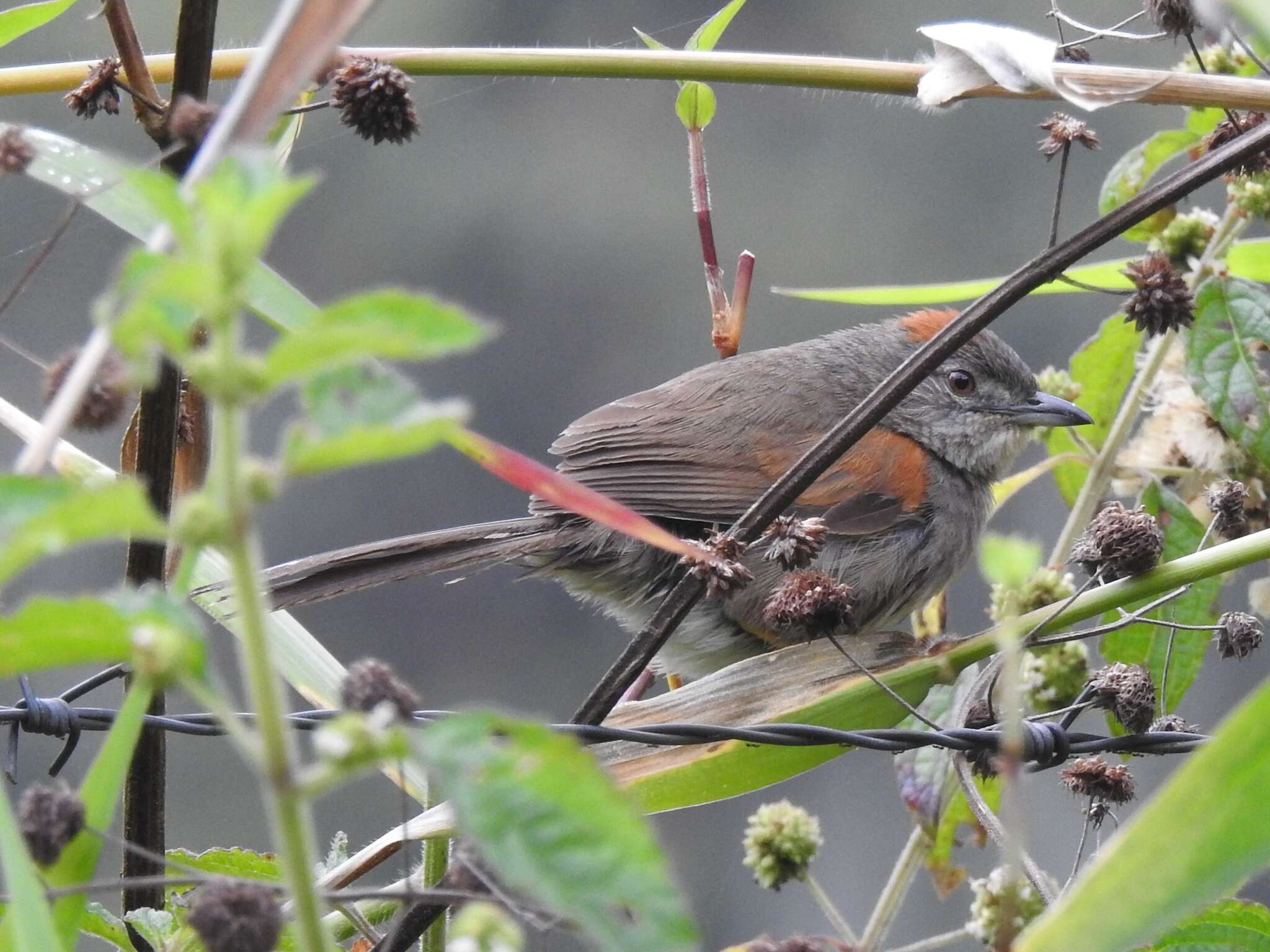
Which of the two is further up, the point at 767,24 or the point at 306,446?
the point at 767,24

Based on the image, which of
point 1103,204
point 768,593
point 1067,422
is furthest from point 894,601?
point 1103,204

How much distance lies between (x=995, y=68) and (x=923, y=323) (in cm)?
226

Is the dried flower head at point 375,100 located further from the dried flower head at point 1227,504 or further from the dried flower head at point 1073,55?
the dried flower head at point 1227,504

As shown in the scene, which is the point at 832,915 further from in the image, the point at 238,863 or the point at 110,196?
the point at 110,196

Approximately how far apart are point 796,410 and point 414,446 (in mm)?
3212

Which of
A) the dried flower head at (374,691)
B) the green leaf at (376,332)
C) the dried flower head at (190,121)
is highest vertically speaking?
the dried flower head at (190,121)

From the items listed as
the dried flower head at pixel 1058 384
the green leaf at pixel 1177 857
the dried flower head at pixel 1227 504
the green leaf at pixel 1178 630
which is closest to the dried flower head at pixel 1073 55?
the dried flower head at pixel 1227 504

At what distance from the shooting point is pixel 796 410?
155 inches

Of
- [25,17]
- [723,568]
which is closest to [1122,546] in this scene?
[723,568]

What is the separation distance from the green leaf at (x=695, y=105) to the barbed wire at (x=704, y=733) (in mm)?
1492

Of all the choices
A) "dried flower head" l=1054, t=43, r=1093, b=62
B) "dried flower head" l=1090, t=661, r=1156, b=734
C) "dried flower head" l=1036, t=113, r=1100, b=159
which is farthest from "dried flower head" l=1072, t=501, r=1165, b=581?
"dried flower head" l=1054, t=43, r=1093, b=62

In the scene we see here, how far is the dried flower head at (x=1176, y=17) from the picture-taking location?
237 cm

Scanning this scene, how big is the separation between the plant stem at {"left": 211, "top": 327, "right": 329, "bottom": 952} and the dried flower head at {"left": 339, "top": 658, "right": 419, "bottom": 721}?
1.05 ft

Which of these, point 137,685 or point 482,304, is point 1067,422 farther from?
point 482,304
